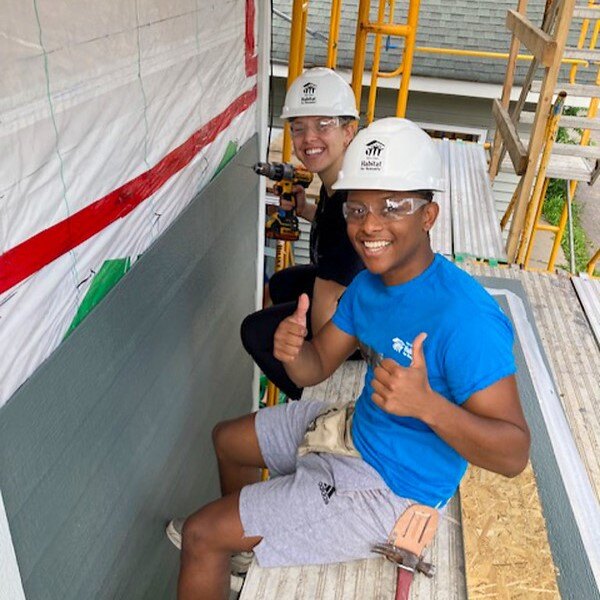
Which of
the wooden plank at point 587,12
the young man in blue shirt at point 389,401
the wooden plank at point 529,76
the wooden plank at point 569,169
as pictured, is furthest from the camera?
the wooden plank at point 569,169

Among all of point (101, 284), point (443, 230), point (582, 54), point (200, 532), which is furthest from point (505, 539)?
point (582, 54)

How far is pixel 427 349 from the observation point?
1.84 metres

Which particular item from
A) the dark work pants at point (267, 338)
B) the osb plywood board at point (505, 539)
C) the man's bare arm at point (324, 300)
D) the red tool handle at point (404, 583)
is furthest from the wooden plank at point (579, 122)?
the red tool handle at point (404, 583)

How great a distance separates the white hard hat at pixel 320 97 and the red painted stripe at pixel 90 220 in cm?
47

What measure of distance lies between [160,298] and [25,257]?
97 cm

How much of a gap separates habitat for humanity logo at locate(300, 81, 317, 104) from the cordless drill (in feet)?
2.03

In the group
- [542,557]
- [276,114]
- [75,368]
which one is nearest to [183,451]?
[75,368]

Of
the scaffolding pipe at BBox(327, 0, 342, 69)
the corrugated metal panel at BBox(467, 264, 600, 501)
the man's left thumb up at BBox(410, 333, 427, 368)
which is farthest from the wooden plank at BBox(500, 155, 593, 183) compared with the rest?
the man's left thumb up at BBox(410, 333, 427, 368)

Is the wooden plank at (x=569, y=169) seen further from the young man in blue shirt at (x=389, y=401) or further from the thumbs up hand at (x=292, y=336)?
the thumbs up hand at (x=292, y=336)

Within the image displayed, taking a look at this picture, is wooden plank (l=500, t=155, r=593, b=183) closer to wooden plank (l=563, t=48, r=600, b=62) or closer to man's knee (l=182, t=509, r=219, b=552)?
wooden plank (l=563, t=48, r=600, b=62)

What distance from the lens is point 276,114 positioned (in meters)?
8.77

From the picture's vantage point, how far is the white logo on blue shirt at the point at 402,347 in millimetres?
1937

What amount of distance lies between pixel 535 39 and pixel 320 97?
107 inches

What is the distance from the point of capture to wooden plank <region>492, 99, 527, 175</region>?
4.71 m
